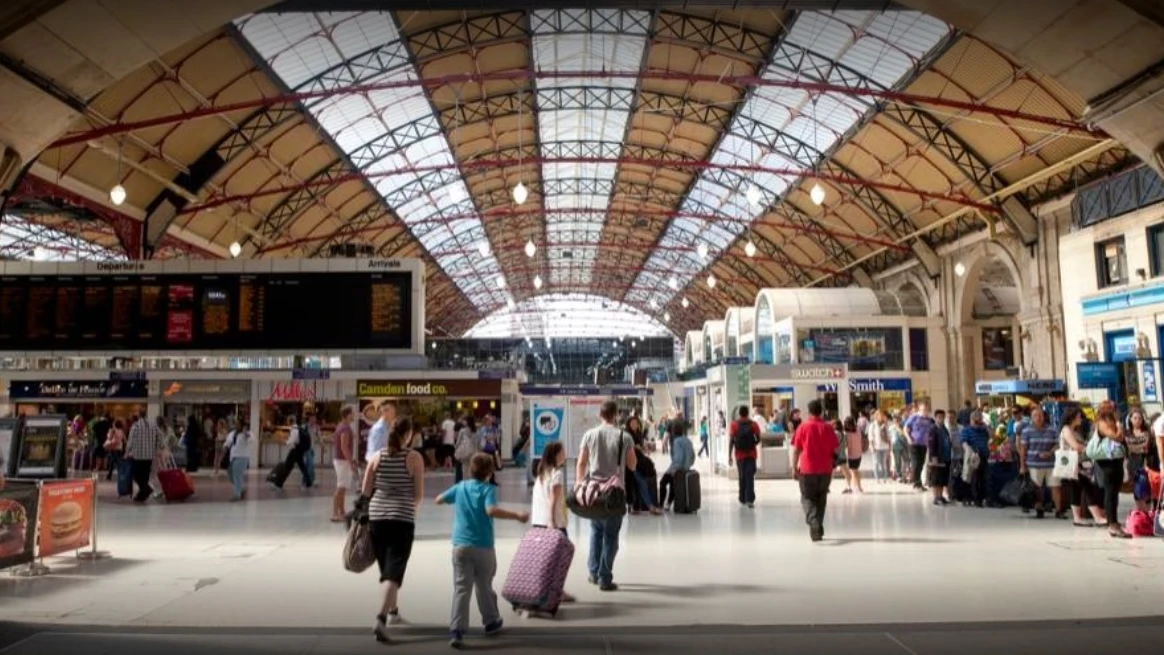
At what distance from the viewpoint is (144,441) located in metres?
13.9

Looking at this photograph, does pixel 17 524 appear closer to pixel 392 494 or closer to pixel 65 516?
pixel 65 516

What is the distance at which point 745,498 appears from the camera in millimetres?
12617

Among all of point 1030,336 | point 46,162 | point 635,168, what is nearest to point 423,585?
point 46,162

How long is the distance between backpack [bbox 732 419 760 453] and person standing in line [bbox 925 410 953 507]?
2686mm

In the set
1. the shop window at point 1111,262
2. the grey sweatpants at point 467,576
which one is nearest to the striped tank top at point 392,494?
the grey sweatpants at point 467,576

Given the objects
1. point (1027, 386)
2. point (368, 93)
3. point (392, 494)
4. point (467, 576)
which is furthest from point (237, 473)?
point (1027, 386)

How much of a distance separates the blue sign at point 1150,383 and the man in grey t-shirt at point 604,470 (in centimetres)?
1546

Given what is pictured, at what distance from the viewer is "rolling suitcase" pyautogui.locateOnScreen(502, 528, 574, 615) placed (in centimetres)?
577

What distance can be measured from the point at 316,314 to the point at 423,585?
9138 mm

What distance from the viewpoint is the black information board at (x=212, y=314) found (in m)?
15.1

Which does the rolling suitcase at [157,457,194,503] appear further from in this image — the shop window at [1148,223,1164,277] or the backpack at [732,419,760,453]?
the shop window at [1148,223,1164,277]

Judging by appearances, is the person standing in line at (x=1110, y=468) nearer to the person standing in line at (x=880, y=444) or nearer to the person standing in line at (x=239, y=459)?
the person standing in line at (x=880, y=444)

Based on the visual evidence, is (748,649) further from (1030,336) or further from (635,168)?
(635,168)

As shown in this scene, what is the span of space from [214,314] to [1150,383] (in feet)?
60.1
